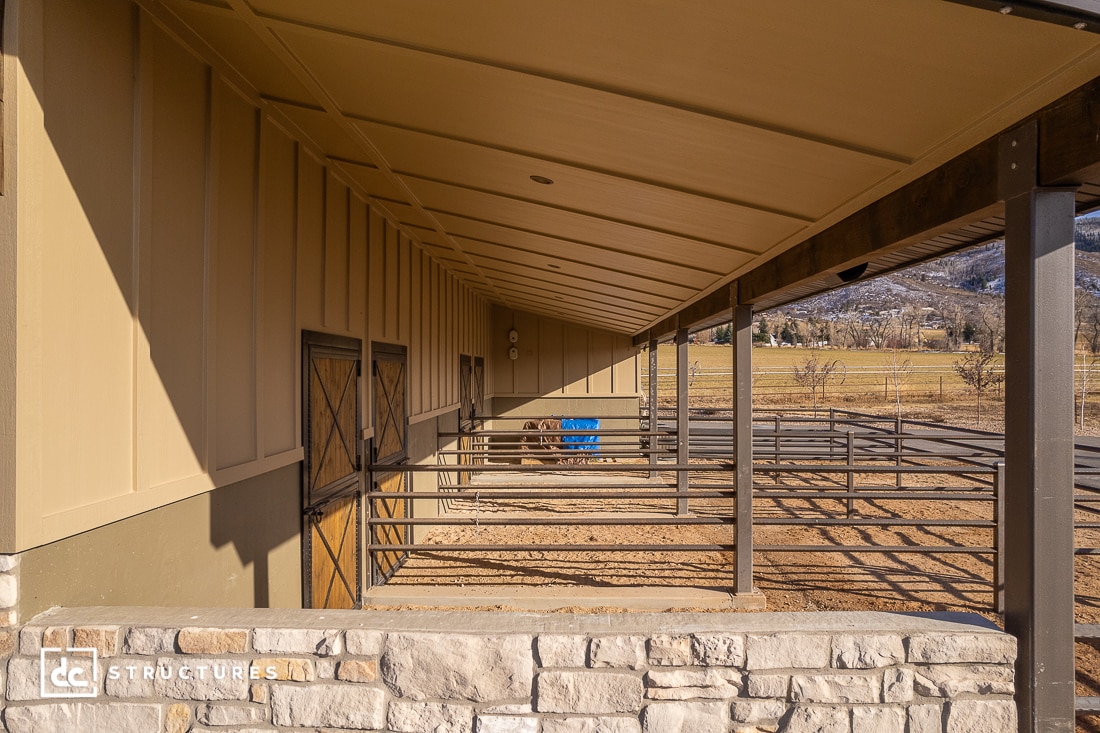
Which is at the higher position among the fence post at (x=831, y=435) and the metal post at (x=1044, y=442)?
the metal post at (x=1044, y=442)

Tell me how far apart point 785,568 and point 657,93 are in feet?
16.6

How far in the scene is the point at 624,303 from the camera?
751 centimetres

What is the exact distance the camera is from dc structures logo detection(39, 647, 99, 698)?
68.8 inches

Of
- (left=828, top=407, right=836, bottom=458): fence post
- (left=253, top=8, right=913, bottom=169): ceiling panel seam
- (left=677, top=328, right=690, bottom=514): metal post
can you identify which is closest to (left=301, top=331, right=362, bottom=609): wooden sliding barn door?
(left=253, top=8, right=913, bottom=169): ceiling panel seam

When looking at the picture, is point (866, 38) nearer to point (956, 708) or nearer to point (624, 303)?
point (956, 708)

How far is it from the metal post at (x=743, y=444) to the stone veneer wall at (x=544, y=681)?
3.00 m

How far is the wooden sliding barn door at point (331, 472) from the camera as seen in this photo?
3588mm

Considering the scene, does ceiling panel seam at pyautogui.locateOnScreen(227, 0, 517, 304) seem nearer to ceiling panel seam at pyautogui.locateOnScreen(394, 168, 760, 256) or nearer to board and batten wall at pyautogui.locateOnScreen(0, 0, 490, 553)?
ceiling panel seam at pyautogui.locateOnScreen(394, 168, 760, 256)

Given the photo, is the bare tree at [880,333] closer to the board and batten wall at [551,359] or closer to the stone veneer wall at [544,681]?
the board and batten wall at [551,359]

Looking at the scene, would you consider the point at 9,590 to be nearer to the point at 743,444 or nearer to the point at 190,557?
the point at 190,557

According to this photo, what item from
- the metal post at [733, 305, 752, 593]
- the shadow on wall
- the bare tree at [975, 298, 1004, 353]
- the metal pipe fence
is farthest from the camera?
the bare tree at [975, 298, 1004, 353]

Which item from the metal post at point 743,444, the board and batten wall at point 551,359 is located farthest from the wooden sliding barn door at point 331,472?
the board and batten wall at point 551,359

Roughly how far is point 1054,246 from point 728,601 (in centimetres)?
369

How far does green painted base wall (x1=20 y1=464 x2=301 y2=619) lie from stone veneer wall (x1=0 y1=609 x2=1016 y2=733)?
14 cm
